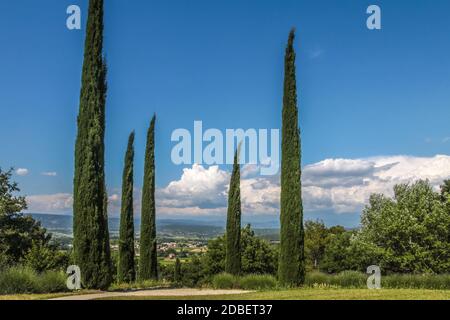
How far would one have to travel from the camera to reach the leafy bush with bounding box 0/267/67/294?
14062 millimetres

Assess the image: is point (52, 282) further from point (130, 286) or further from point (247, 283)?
point (247, 283)

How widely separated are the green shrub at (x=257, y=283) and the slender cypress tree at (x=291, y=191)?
50cm

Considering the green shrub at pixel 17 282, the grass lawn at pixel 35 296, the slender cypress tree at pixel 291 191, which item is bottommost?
the grass lawn at pixel 35 296

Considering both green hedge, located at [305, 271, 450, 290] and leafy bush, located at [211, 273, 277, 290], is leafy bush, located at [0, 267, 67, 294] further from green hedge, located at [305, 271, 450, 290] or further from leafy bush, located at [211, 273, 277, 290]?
green hedge, located at [305, 271, 450, 290]

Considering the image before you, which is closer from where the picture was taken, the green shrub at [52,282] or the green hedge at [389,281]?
the green shrub at [52,282]

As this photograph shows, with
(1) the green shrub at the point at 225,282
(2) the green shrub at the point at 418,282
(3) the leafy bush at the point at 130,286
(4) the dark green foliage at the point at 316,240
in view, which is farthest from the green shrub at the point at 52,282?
(4) the dark green foliage at the point at 316,240

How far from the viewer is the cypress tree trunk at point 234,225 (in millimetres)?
27016

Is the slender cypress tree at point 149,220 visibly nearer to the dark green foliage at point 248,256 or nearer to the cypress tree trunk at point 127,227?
the cypress tree trunk at point 127,227

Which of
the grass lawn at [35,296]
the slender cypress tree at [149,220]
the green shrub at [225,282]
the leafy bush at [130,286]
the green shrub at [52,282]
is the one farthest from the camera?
the slender cypress tree at [149,220]
